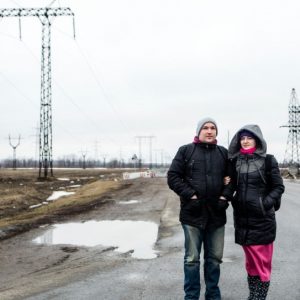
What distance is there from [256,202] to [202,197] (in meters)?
0.56

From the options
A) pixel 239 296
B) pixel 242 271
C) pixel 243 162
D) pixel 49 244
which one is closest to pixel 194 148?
pixel 243 162

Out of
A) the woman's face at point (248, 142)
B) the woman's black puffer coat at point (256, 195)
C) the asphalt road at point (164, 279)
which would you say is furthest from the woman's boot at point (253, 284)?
the woman's face at point (248, 142)

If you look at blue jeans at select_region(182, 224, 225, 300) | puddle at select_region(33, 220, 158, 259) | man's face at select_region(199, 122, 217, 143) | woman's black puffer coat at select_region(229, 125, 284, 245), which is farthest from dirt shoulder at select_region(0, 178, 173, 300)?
man's face at select_region(199, 122, 217, 143)

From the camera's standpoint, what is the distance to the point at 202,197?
16.5ft

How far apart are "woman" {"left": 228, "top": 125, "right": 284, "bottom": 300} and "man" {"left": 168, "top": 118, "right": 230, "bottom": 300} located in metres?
0.21

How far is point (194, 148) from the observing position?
5.21 meters

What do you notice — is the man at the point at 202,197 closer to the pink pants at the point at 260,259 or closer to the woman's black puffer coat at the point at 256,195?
the woman's black puffer coat at the point at 256,195

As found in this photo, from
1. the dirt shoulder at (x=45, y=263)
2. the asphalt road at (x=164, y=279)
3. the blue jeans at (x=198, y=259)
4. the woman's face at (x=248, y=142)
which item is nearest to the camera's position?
the woman's face at (x=248, y=142)

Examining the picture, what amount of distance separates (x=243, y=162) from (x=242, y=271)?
99.6 inches

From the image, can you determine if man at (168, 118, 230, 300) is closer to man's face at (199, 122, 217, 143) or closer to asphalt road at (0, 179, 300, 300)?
man's face at (199, 122, 217, 143)

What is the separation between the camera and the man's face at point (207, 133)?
5188 mm

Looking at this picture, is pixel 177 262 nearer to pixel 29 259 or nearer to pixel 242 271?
pixel 242 271

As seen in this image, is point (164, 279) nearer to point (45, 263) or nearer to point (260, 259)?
point (260, 259)

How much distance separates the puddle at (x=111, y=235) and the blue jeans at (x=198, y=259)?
10.1ft
